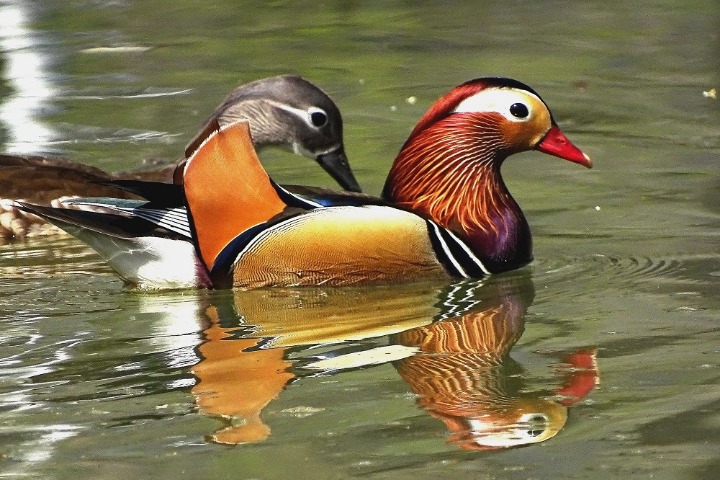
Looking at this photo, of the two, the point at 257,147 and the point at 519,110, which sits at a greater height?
the point at 519,110

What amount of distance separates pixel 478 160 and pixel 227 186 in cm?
116

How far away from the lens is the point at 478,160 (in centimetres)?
695

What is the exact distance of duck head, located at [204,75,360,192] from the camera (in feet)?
26.5

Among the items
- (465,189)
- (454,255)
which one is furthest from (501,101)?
(454,255)

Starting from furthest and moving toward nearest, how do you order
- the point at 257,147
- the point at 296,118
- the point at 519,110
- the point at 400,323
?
the point at 257,147, the point at 296,118, the point at 519,110, the point at 400,323

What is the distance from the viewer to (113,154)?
9.34m

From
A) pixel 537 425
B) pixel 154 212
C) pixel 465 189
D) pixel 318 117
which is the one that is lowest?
pixel 537 425

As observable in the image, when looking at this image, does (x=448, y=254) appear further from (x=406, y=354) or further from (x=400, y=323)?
(x=406, y=354)

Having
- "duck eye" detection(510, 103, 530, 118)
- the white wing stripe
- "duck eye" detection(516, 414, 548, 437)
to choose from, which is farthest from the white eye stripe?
"duck eye" detection(516, 414, 548, 437)

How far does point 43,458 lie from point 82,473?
173 mm

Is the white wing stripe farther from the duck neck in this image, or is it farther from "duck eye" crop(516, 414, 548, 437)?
"duck eye" crop(516, 414, 548, 437)

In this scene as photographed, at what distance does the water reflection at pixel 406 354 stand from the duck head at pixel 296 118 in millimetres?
1695

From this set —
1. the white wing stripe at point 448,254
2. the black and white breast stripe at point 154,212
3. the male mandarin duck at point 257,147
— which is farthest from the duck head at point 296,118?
the black and white breast stripe at point 154,212

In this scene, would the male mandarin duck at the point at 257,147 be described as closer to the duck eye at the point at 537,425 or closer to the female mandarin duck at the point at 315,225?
the female mandarin duck at the point at 315,225
